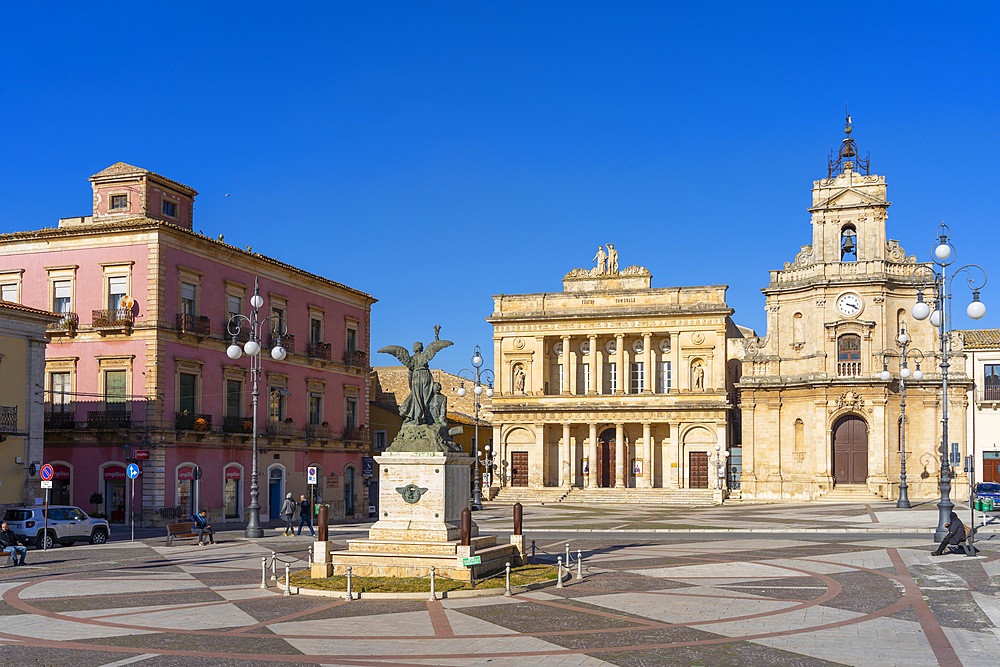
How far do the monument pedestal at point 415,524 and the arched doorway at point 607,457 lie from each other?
53.5 metres

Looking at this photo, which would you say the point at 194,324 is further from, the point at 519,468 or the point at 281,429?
the point at 519,468

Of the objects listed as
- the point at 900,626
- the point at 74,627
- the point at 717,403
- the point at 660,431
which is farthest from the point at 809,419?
the point at 74,627

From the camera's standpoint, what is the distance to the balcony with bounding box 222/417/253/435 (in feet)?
149

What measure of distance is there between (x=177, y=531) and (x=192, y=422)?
10697 millimetres

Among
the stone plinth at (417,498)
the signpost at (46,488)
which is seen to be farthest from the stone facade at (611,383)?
the stone plinth at (417,498)

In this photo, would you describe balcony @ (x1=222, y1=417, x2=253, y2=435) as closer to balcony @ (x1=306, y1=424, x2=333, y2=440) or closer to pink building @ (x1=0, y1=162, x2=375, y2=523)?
pink building @ (x1=0, y1=162, x2=375, y2=523)

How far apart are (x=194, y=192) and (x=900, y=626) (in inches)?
1543

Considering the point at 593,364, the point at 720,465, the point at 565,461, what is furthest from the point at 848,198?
the point at 565,461

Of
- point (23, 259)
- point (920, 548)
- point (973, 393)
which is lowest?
point (920, 548)

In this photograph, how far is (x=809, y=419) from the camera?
66.9 meters

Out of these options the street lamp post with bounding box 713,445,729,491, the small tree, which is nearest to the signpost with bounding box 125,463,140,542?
the small tree

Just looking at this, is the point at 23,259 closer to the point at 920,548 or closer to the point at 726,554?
the point at 726,554

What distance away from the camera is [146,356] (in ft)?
137

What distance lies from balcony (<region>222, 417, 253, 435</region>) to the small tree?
5.66 meters
